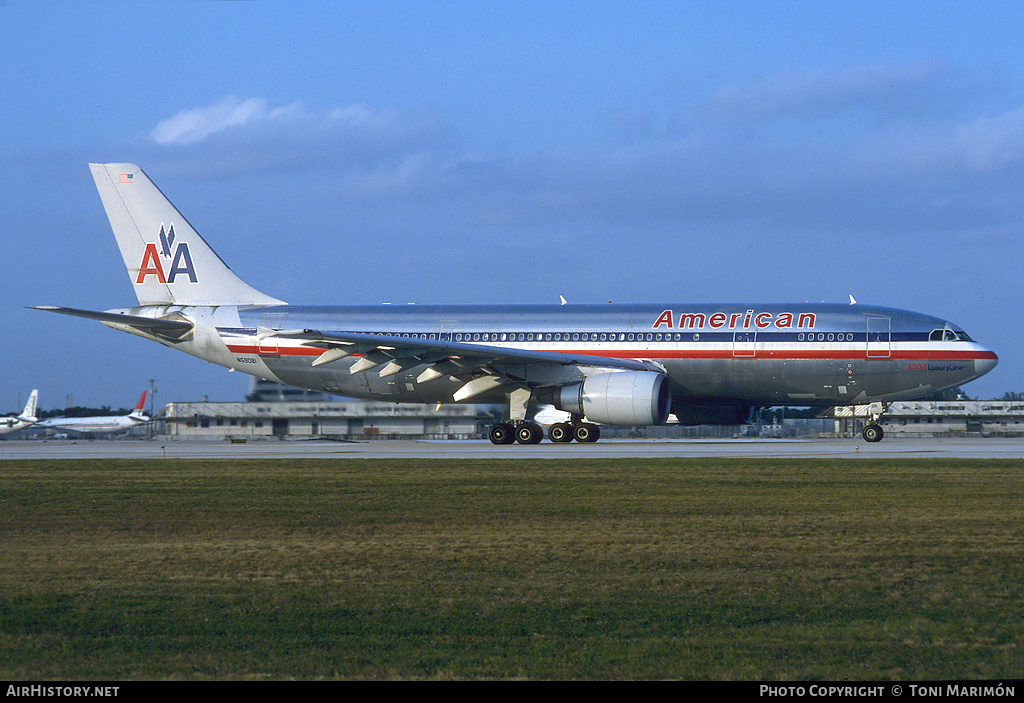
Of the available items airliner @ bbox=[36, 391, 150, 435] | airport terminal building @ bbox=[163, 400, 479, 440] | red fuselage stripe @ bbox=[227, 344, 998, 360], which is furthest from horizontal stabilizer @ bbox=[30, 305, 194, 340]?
airliner @ bbox=[36, 391, 150, 435]

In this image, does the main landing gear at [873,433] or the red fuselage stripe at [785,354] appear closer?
the red fuselage stripe at [785,354]

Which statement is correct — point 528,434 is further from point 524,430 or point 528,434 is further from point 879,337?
point 879,337

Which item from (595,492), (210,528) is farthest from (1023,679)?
(595,492)

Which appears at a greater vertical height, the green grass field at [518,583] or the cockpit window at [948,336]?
the cockpit window at [948,336]

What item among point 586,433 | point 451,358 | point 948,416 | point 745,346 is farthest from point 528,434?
point 948,416

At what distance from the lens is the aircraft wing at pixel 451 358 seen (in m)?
29.4

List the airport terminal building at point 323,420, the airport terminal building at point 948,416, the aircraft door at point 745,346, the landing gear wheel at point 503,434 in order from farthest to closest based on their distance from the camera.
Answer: the airport terminal building at point 948,416 < the airport terminal building at point 323,420 < the landing gear wheel at point 503,434 < the aircraft door at point 745,346

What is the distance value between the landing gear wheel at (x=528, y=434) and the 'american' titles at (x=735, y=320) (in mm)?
4609

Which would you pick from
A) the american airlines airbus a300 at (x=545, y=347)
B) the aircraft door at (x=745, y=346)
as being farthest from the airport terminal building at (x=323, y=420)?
the aircraft door at (x=745, y=346)

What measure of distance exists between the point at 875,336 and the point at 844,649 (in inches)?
986

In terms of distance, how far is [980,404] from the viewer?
5753cm

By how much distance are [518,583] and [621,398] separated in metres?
20.1

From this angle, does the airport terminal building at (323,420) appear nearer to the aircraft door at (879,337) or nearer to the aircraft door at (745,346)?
the aircraft door at (745,346)

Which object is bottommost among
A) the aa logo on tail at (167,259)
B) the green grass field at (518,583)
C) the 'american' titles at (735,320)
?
the green grass field at (518,583)
